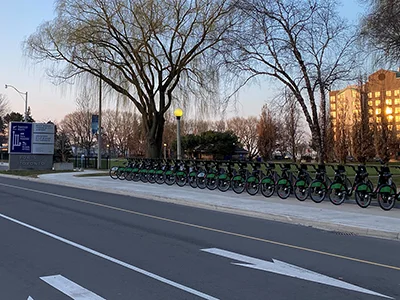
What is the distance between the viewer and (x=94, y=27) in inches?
971

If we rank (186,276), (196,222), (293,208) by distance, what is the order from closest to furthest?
→ (186,276) → (196,222) → (293,208)

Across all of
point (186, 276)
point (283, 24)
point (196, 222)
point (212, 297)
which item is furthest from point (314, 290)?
point (283, 24)

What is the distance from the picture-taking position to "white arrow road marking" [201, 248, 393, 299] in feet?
18.9

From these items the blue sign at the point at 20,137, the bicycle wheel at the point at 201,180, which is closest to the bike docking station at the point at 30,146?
the blue sign at the point at 20,137

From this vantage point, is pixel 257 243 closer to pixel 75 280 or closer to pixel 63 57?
pixel 75 280

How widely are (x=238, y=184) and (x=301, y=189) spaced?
10.7ft

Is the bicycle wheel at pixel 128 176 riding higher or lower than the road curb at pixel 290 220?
higher

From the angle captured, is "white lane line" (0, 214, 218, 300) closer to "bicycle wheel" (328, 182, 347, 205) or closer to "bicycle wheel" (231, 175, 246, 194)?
"bicycle wheel" (328, 182, 347, 205)

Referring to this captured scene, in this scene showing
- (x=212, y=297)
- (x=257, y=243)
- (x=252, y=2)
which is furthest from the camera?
(x=252, y=2)

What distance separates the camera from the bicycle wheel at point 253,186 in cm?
→ 1706

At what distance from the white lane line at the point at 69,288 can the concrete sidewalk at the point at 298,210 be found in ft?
21.6

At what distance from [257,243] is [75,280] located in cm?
381

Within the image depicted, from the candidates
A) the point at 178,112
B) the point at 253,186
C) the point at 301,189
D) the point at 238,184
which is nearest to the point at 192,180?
the point at 238,184

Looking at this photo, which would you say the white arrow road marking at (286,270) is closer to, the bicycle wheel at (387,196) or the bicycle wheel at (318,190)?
the bicycle wheel at (387,196)
